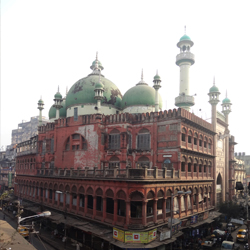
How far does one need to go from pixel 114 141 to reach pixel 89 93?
10.4m

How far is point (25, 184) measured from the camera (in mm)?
53281

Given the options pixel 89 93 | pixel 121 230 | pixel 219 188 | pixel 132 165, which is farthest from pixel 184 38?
pixel 121 230

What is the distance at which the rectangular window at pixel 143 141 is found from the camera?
Result: 36594 mm

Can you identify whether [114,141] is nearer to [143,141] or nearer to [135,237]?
[143,141]

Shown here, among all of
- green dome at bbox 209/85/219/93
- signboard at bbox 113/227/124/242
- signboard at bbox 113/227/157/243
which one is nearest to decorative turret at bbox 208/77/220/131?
green dome at bbox 209/85/219/93

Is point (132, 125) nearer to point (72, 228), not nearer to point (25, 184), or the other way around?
point (72, 228)

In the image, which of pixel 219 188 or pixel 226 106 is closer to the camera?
pixel 219 188

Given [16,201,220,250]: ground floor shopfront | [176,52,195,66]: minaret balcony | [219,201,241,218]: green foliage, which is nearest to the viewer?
[16,201,220,250]: ground floor shopfront

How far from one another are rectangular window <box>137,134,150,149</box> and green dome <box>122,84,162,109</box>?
7.14 meters

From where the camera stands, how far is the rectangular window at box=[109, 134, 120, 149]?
37628mm

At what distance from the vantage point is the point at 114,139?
125ft

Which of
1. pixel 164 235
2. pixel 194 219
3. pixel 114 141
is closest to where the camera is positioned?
pixel 164 235

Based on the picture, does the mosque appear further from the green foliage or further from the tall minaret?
the green foliage

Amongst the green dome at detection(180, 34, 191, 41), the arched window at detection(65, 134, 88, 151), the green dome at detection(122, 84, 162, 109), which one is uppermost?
the green dome at detection(180, 34, 191, 41)
